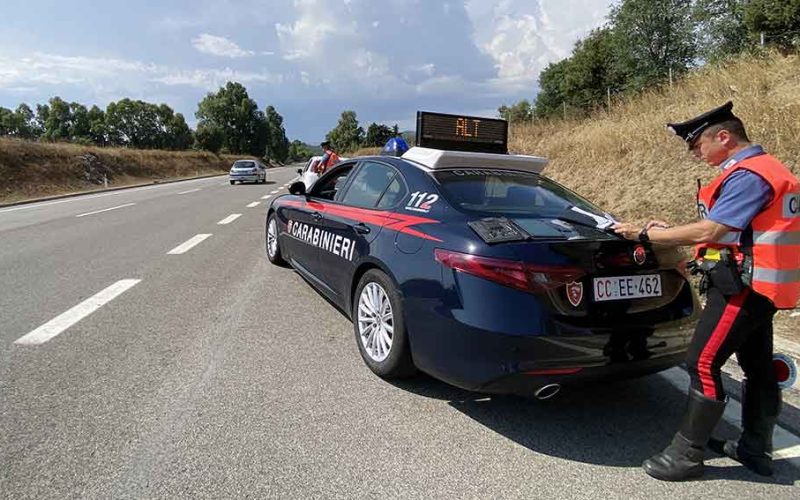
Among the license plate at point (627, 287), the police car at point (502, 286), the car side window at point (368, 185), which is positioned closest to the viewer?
the police car at point (502, 286)

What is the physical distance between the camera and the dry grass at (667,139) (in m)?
7.90

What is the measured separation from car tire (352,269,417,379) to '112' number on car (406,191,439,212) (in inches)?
19.4

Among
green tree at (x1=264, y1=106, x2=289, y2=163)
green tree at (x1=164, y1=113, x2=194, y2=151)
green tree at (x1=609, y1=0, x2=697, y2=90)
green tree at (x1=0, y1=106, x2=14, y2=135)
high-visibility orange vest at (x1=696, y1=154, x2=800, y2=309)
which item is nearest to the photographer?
high-visibility orange vest at (x1=696, y1=154, x2=800, y2=309)

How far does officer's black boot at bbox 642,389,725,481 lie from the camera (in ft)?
8.33

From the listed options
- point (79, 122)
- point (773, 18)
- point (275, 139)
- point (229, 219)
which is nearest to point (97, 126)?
point (79, 122)

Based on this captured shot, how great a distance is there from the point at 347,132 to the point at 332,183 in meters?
94.3

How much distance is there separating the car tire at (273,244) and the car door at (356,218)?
223cm

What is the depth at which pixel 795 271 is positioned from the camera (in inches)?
93.7

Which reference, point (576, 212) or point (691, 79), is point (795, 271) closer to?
point (576, 212)

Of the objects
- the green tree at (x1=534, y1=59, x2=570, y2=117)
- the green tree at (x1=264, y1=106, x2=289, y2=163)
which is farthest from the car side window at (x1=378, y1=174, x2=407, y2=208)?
the green tree at (x1=264, y1=106, x2=289, y2=163)

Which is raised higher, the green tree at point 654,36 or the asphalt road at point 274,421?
the green tree at point 654,36

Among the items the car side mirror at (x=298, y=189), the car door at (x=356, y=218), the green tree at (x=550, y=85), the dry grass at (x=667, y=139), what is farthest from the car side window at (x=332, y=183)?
the green tree at (x=550, y=85)

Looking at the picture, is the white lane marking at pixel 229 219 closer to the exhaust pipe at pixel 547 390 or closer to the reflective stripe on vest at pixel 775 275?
the exhaust pipe at pixel 547 390

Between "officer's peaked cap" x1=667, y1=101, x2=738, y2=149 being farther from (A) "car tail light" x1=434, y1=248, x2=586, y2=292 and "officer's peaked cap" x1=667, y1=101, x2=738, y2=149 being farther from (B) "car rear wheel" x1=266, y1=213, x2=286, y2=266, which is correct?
(B) "car rear wheel" x1=266, y1=213, x2=286, y2=266
